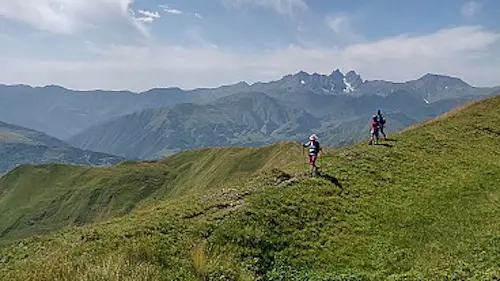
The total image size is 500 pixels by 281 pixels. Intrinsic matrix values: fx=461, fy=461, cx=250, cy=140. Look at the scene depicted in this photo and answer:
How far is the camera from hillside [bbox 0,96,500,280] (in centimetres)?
1667

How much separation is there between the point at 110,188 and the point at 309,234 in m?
157

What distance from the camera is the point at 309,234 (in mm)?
22922

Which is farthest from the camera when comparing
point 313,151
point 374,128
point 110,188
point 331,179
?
point 110,188

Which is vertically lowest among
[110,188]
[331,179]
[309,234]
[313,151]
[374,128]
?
[110,188]

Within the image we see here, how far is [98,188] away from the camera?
172375 mm

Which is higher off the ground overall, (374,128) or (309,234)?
(374,128)

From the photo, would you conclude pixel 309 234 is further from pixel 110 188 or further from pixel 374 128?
pixel 110 188

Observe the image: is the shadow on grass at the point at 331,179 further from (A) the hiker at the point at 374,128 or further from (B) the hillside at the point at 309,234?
(A) the hiker at the point at 374,128

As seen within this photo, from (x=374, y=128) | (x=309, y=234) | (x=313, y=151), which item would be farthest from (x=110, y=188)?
(x=309, y=234)

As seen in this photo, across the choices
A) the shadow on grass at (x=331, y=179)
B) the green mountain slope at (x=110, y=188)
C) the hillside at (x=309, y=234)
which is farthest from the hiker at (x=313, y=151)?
the green mountain slope at (x=110, y=188)

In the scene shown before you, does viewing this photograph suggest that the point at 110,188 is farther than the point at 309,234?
Yes

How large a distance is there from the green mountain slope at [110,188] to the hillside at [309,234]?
296ft

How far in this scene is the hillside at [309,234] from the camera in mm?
16672

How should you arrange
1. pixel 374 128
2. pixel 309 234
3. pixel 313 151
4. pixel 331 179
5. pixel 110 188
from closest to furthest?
1. pixel 309 234
2. pixel 331 179
3. pixel 313 151
4. pixel 374 128
5. pixel 110 188
